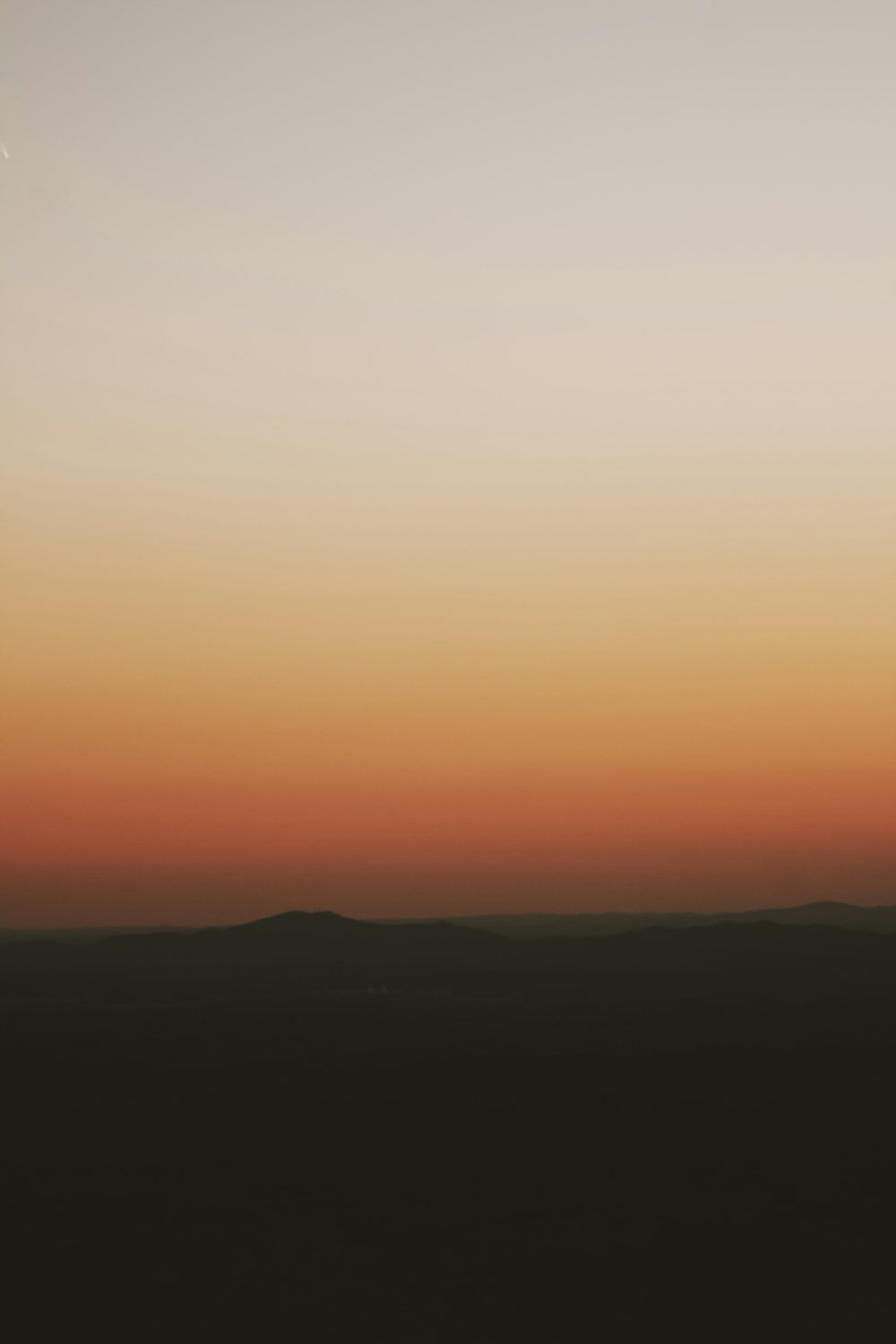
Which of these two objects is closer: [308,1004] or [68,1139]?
[68,1139]

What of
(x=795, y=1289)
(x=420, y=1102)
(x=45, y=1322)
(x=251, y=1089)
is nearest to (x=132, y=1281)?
(x=45, y=1322)

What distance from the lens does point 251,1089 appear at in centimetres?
4331

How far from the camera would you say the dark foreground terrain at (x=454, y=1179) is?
2030 cm

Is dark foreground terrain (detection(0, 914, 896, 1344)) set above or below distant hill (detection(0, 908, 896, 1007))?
below

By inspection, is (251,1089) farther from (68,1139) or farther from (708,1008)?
(708,1008)

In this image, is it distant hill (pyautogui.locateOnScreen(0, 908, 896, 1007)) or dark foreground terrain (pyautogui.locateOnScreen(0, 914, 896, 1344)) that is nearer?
dark foreground terrain (pyautogui.locateOnScreen(0, 914, 896, 1344))

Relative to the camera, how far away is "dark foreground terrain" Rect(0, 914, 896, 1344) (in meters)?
20.3

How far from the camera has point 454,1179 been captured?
28.7 m

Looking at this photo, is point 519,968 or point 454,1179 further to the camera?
point 519,968

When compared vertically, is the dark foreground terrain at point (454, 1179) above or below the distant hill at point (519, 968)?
below

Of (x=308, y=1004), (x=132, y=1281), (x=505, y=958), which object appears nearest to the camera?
(x=132, y=1281)

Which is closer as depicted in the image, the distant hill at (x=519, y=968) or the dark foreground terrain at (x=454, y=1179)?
the dark foreground terrain at (x=454, y=1179)

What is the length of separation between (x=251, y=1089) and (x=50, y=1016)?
3710 cm

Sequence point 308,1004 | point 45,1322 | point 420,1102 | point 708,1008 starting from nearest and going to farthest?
Answer: point 45,1322
point 420,1102
point 708,1008
point 308,1004
